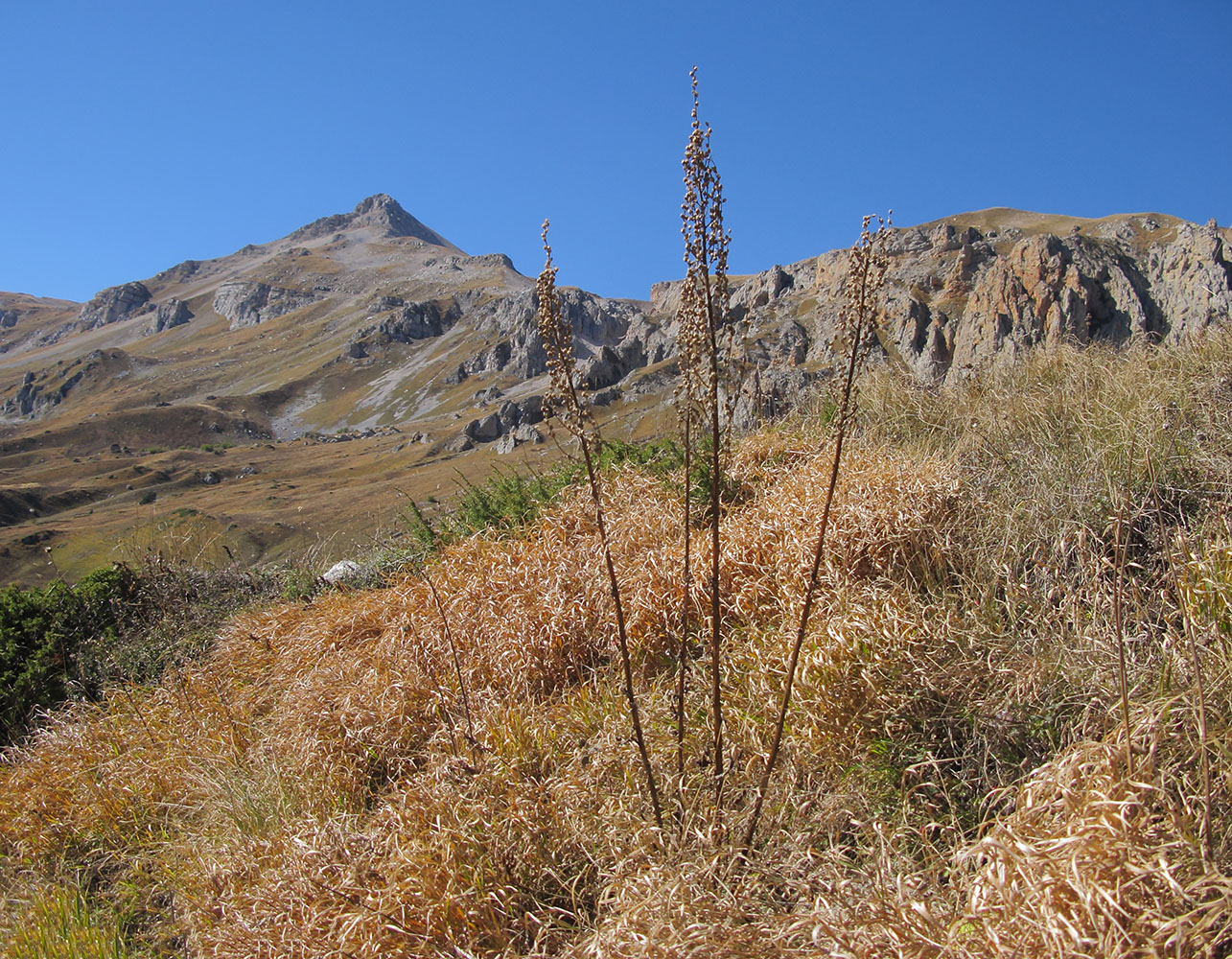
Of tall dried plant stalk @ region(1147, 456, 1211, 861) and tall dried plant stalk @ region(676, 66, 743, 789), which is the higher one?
tall dried plant stalk @ region(676, 66, 743, 789)

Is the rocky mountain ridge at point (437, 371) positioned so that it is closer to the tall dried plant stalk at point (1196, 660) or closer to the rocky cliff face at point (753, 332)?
the rocky cliff face at point (753, 332)

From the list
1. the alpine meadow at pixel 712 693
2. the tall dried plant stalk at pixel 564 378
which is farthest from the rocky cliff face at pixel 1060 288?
the tall dried plant stalk at pixel 564 378

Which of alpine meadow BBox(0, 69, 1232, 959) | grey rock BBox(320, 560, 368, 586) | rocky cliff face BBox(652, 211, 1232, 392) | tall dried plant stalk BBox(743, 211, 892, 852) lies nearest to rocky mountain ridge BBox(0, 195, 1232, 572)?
tall dried plant stalk BBox(743, 211, 892, 852)

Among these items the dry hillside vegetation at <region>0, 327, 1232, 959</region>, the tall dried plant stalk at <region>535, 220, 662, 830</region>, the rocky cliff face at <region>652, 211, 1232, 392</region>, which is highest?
the rocky cliff face at <region>652, 211, 1232, 392</region>

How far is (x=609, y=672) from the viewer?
4.65 m

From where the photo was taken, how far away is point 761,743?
3.55 m

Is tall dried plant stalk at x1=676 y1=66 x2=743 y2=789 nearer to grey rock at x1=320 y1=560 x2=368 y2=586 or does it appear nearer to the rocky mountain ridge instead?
the rocky mountain ridge

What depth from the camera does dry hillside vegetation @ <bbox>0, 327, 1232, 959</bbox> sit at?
2.37 meters

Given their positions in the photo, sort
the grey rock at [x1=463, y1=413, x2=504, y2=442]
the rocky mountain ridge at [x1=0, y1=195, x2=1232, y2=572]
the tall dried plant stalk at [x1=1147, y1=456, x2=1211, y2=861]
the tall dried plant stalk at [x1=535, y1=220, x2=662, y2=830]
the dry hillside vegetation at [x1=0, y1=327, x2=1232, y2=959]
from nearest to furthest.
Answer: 1. the tall dried plant stalk at [x1=1147, y1=456, x2=1211, y2=861]
2. the dry hillside vegetation at [x1=0, y1=327, x2=1232, y2=959]
3. the tall dried plant stalk at [x1=535, y1=220, x2=662, y2=830]
4. the rocky mountain ridge at [x1=0, y1=195, x2=1232, y2=572]
5. the grey rock at [x1=463, y1=413, x2=504, y2=442]

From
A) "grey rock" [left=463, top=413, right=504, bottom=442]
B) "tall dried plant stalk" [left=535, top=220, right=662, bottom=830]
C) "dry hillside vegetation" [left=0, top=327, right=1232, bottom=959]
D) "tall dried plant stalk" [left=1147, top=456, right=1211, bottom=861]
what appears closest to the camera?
"tall dried plant stalk" [left=1147, top=456, right=1211, bottom=861]

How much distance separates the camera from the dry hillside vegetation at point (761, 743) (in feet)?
7.78

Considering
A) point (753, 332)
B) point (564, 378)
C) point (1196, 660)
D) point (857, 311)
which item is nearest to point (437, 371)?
point (753, 332)

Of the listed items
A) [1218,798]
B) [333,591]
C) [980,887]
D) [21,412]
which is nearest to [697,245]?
[980,887]

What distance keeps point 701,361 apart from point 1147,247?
84.1 m
